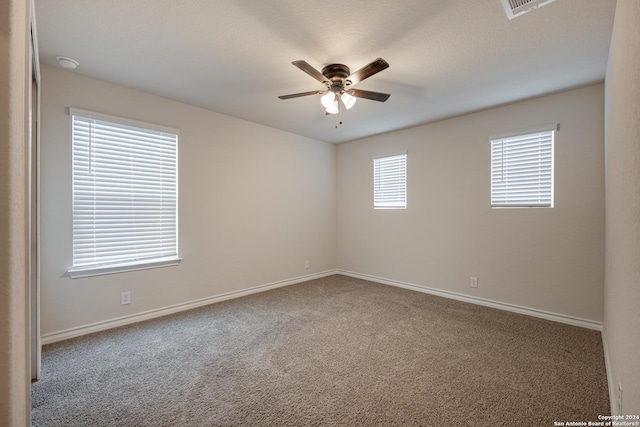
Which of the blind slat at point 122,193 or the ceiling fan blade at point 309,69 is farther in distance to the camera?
the blind slat at point 122,193

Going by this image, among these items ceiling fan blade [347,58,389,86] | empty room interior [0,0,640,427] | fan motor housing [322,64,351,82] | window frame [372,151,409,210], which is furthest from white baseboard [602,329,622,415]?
fan motor housing [322,64,351,82]

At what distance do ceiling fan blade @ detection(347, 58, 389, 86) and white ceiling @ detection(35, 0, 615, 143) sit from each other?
0.23m

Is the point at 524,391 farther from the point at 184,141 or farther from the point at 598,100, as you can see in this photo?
the point at 184,141

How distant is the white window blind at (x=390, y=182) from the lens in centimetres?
466

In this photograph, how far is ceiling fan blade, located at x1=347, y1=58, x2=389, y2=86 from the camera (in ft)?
6.80

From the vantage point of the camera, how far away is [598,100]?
117 inches

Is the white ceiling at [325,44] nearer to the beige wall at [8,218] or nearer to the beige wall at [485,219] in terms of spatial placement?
the beige wall at [485,219]

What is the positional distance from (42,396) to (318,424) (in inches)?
74.3

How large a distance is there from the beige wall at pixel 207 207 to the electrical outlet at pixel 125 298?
0.04m

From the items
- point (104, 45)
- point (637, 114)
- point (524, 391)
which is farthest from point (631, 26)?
point (104, 45)

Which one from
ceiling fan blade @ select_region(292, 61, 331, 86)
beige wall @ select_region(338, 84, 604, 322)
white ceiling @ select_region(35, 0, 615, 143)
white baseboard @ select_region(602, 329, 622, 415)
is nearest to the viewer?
white baseboard @ select_region(602, 329, 622, 415)

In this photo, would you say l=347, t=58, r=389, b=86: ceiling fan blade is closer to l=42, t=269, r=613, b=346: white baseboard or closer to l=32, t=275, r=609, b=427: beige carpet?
l=32, t=275, r=609, b=427: beige carpet

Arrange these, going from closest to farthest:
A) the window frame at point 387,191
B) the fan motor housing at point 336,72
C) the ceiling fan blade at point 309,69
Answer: the ceiling fan blade at point 309,69 < the fan motor housing at point 336,72 < the window frame at point 387,191

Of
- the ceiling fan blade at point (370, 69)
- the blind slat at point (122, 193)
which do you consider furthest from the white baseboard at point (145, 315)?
the ceiling fan blade at point (370, 69)
